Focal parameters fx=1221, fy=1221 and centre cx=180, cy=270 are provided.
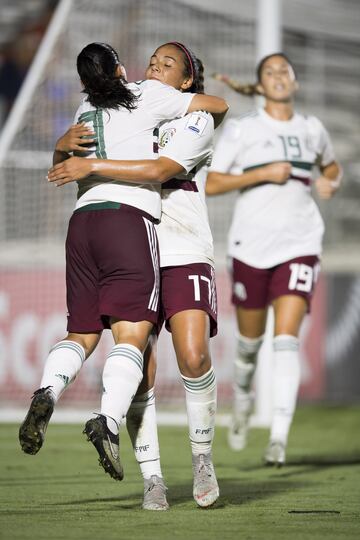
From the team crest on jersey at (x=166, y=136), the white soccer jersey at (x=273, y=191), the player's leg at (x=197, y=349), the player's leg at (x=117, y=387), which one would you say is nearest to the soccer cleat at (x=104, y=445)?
the player's leg at (x=117, y=387)

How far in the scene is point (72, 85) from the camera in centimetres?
1087

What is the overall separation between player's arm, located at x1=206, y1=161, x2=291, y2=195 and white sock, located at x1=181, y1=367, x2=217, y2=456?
277 cm

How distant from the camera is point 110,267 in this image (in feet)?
15.8

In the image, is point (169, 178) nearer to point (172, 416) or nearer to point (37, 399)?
point (37, 399)

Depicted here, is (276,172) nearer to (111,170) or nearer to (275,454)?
(275,454)

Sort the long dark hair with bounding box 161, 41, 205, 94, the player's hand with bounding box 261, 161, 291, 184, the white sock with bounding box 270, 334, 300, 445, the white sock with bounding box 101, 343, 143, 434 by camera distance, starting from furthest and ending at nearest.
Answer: the player's hand with bounding box 261, 161, 291, 184 → the white sock with bounding box 270, 334, 300, 445 → the long dark hair with bounding box 161, 41, 205, 94 → the white sock with bounding box 101, 343, 143, 434

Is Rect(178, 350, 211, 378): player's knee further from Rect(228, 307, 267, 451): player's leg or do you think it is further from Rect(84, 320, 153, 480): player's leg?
Rect(228, 307, 267, 451): player's leg

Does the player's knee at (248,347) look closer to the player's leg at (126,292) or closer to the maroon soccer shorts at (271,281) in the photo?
the maroon soccer shorts at (271,281)

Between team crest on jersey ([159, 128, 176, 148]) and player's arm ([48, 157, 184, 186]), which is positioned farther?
team crest on jersey ([159, 128, 176, 148])

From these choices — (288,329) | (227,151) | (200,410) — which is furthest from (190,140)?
(227,151)

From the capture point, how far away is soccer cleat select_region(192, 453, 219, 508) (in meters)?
4.91

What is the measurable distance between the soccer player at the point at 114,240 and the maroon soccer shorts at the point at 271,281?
2.62 meters

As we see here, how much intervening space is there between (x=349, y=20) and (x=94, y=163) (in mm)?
8343

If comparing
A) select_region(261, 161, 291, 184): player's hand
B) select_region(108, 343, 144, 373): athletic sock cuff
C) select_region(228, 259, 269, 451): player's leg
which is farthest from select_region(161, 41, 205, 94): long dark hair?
select_region(228, 259, 269, 451): player's leg
